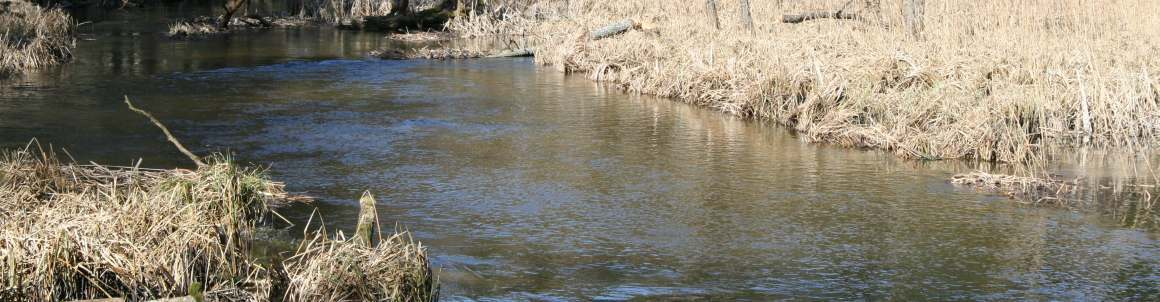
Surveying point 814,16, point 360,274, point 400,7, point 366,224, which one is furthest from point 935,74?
point 400,7

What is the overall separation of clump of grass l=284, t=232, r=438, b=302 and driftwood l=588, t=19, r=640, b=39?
15.3 meters

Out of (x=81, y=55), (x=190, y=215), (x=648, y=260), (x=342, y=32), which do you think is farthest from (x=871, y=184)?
(x=342, y=32)

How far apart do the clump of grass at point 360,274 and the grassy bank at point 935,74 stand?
6.88 metres

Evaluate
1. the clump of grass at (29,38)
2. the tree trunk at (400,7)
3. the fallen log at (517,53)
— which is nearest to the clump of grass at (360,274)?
the clump of grass at (29,38)

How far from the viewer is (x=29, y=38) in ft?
68.9

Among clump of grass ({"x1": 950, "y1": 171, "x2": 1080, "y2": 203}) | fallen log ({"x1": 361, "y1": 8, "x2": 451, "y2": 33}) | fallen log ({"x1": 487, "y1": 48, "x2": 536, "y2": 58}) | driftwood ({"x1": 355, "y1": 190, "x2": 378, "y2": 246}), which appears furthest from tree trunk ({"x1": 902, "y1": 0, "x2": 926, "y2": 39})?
fallen log ({"x1": 361, "y1": 8, "x2": 451, "y2": 33})

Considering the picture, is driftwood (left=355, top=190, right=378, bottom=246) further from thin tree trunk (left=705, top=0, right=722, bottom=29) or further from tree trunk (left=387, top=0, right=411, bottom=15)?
tree trunk (left=387, top=0, right=411, bottom=15)

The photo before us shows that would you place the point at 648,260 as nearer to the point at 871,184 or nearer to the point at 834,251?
the point at 834,251

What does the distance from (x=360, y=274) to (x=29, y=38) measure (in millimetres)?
17225

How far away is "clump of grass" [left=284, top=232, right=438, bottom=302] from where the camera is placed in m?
6.28

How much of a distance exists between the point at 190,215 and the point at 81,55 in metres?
17.3

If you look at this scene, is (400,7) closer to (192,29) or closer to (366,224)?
(192,29)

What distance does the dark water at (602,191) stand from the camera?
764 cm

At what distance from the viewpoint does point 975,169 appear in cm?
1123
